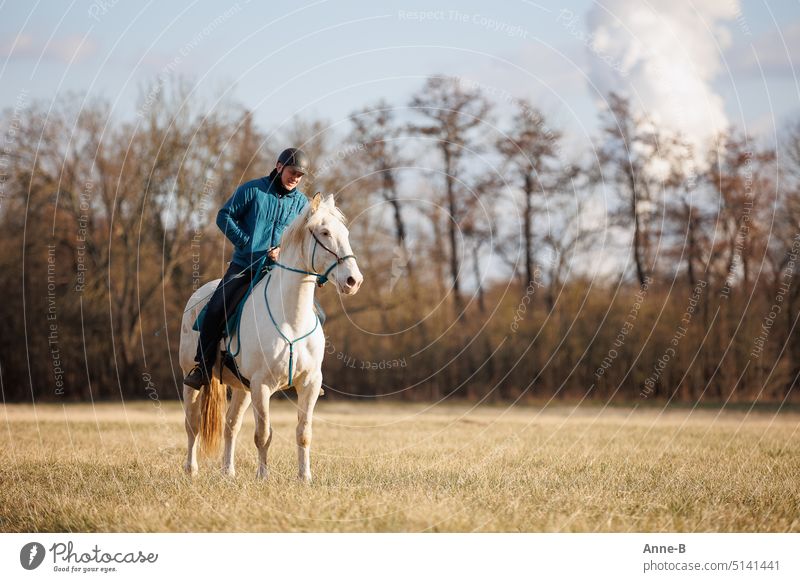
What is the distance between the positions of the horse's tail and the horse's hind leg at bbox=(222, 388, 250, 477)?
0.43 feet

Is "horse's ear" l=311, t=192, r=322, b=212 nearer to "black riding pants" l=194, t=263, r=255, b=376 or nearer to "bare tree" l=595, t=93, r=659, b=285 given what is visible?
"black riding pants" l=194, t=263, r=255, b=376

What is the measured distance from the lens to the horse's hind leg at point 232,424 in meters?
10.2

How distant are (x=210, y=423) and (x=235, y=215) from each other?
2570 mm

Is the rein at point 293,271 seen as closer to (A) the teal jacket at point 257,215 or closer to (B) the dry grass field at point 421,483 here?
(A) the teal jacket at point 257,215

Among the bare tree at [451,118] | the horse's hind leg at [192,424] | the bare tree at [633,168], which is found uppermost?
the bare tree at [451,118]

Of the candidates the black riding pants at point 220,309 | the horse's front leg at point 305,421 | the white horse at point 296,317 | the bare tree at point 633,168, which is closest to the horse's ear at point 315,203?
the white horse at point 296,317

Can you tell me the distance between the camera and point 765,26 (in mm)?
11219

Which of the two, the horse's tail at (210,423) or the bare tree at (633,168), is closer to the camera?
the horse's tail at (210,423)

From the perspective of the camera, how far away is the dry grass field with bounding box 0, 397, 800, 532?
7.38m

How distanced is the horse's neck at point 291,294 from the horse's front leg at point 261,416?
721 millimetres

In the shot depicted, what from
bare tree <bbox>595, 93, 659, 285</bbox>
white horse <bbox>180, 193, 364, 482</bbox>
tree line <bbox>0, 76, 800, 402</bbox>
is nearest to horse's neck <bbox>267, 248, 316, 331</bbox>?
white horse <bbox>180, 193, 364, 482</bbox>

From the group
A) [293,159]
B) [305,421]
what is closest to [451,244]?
[293,159]

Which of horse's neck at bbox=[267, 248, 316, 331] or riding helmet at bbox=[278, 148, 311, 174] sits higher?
riding helmet at bbox=[278, 148, 311, 174]
